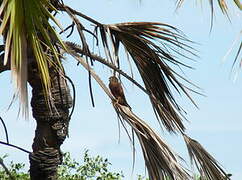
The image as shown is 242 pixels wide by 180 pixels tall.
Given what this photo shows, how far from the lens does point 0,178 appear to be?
7.87m

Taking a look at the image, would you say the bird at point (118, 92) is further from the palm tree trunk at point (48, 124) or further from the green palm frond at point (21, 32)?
the green palm frond at point (21, 32)

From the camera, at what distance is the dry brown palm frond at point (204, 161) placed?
15.1ft

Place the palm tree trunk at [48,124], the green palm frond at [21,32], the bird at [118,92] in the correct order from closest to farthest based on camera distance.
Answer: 1. the green palm frond at [21,32]
2. the bird at [118,92]
3. the palm tree trunk at [48,124]

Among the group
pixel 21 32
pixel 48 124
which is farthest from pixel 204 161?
pixel 21 32

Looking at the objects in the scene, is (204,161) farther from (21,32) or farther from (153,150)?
(21,32)

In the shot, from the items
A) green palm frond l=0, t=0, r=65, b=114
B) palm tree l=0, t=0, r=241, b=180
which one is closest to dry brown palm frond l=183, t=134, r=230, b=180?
palm tree l=0, t=0, r=241, b=180

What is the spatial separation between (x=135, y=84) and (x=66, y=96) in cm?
67

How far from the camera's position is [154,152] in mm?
4410

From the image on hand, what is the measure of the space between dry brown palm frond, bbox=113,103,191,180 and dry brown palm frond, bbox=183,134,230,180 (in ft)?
1.17

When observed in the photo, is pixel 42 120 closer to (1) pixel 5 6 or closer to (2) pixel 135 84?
(2) pixel 135 84

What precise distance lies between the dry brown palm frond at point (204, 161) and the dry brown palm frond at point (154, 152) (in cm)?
36

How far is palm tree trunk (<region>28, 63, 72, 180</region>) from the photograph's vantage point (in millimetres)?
4957

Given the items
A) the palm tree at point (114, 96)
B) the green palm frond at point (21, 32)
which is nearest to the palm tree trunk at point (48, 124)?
the palm tree at point (114, 96)

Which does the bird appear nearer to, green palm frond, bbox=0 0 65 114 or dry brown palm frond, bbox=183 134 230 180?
dry brown palm frond, bbox=183 134 230 180
